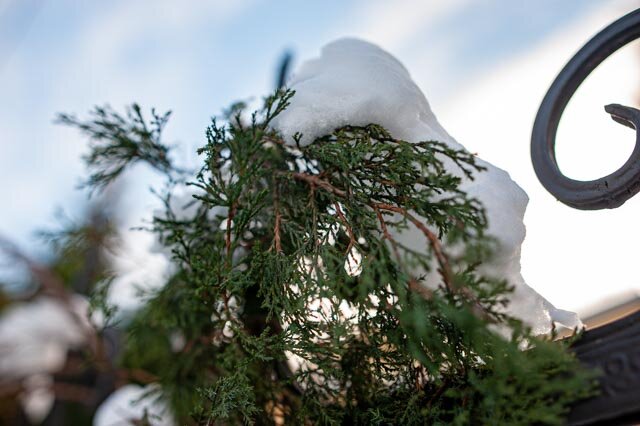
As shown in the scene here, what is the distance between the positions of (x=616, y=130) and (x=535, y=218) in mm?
151

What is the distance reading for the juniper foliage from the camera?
0.34 m

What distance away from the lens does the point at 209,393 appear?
43 centimetres

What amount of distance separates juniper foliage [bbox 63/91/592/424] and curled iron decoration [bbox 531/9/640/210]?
0.29 feet

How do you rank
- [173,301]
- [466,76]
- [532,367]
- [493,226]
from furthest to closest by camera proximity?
[466,76] < [173,301] < [493,226] < [532,367]

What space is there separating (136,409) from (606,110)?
782mm

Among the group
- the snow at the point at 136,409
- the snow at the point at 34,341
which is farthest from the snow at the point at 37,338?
the snow at the point at 136,409

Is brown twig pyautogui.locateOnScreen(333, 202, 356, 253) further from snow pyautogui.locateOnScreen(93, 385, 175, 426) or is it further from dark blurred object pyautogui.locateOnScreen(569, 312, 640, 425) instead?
snow pyautogui.locateOnScreen(93, 385, 175, 426)

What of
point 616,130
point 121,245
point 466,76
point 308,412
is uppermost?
point 466,76

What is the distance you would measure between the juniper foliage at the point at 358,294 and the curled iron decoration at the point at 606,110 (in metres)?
0.09

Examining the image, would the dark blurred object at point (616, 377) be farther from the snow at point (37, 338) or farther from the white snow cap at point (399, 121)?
the snow at point (37, 338)

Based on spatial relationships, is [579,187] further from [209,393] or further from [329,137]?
[209,393]

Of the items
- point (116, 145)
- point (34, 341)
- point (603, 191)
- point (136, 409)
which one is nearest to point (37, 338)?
point (34, 341)

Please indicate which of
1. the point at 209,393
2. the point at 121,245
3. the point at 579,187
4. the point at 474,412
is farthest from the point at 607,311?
the point at 121,245

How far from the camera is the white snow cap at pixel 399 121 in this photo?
0.46m
